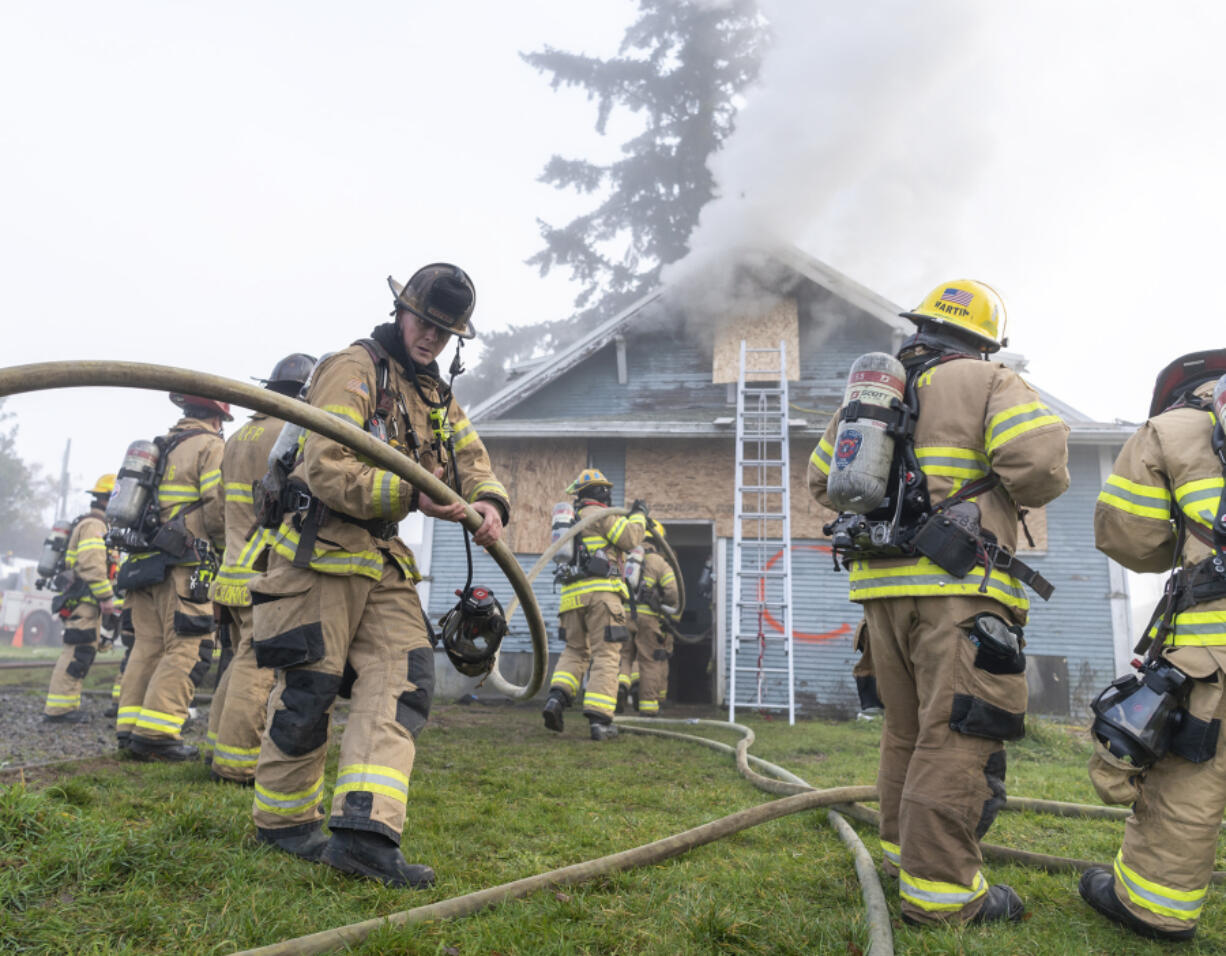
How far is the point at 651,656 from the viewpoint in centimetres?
1085

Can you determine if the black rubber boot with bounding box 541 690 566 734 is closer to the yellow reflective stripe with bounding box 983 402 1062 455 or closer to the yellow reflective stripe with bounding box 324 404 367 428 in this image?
the yellow reflective stripe with bounding box 324 404 367 428

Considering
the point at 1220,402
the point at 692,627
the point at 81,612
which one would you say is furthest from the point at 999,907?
the point at 692,627

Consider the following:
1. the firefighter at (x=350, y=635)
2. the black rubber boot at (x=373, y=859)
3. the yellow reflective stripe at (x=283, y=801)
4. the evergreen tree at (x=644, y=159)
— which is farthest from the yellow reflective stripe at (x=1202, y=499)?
the evergreen tree at (x=644, y=159)

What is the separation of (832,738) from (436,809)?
4914 millimetres

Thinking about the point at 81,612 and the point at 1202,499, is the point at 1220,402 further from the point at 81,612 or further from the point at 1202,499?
the point at 81,612

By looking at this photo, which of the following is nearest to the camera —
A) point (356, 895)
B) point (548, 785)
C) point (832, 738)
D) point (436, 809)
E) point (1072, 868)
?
point (356, 895)

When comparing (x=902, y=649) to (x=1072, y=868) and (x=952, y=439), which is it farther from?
(x=1072, y=868)

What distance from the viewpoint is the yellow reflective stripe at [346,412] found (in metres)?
3.12

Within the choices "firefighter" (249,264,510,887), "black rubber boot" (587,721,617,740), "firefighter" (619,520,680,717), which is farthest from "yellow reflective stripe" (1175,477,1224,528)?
"firefighter" (619,520,680,717)

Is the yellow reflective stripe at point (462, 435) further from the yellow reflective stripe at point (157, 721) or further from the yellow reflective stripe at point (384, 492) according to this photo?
the yellow reflective stripe at point (157, 721)

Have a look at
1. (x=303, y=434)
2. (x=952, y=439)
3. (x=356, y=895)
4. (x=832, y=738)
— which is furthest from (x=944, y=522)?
(x=832, y=738)

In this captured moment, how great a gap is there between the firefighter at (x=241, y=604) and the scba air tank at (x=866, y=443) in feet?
8.94

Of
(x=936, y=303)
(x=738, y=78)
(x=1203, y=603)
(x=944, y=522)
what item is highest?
(x=738, y=78)

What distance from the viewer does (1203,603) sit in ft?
9.08
